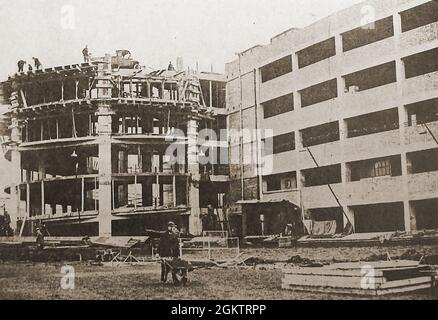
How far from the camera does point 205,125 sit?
19344mm

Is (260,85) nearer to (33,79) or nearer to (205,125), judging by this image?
(205,125)

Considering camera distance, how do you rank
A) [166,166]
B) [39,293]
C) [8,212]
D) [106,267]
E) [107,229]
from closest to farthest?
1. [39,293]
2. [106,267]
3. [8,212]
4. [107,229]
5. [166,166]

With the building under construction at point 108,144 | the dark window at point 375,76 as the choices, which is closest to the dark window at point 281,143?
the building under construction at point 108,144

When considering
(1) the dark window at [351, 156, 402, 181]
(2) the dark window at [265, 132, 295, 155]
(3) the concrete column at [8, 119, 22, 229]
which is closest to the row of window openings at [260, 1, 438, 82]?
(2) the dark window at [265, 132, 295, 155]

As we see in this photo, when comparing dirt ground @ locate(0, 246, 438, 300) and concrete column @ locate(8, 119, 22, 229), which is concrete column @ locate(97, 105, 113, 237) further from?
dirt ground @ locate(0, 246, 438, 300)

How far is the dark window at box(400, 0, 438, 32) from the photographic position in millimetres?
17798

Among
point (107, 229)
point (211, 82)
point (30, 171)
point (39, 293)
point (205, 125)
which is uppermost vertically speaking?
point (211, 82)

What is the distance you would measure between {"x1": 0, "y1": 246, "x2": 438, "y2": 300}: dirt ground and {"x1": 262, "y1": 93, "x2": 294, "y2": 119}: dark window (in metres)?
5.85

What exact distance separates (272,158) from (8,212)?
28.1 ft

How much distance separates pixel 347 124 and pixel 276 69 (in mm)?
4583

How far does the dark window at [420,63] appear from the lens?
17.9m

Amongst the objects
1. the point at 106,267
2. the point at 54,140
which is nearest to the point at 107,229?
the point at 106,267

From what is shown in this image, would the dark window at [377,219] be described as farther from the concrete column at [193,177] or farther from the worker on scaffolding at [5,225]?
the worker on scaffolding at [5,225]

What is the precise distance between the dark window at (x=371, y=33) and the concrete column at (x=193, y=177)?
6056mm
